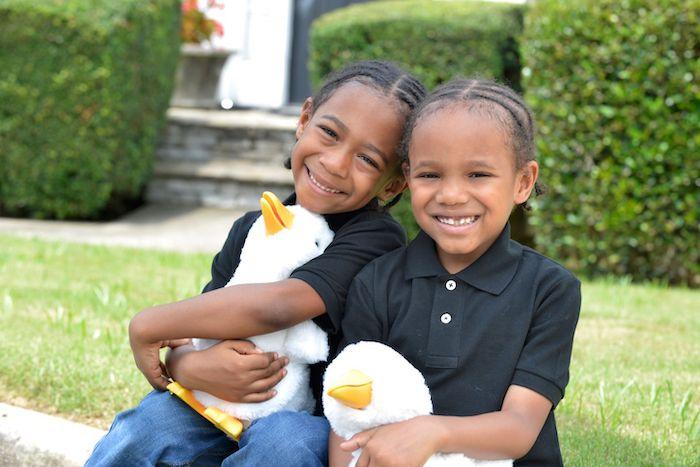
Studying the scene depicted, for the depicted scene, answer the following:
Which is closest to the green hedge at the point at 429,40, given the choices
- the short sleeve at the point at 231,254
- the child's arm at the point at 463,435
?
the short sleeve at the point at 231,254

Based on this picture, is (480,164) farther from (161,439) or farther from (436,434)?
(161,439)

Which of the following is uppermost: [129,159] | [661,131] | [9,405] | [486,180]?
[486,180]

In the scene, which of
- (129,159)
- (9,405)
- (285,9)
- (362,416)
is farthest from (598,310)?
(285,9)

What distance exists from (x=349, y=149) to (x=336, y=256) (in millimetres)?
244

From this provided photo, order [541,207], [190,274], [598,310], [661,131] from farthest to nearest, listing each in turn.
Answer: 1. [541,207]
2. [661,131]
3. [190,274]
4. [598,310]

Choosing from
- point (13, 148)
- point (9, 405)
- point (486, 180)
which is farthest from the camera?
point (13, 148)

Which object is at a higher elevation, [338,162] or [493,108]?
[493,108]

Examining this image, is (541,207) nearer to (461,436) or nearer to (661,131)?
(661,131)

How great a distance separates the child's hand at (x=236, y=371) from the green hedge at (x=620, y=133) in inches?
167

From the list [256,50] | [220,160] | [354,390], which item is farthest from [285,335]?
[256,50]

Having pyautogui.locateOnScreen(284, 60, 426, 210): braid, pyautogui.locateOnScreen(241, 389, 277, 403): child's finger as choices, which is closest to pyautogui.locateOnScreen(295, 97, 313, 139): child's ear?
pyautogui.locateOnScreen(284, 60, 426, 210): braid

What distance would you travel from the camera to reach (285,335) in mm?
2424

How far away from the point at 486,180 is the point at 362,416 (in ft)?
1.80

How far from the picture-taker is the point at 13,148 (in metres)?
7.82
